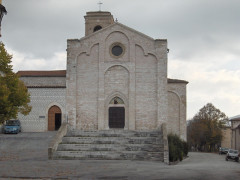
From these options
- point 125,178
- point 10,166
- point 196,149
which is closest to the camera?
point 125,178

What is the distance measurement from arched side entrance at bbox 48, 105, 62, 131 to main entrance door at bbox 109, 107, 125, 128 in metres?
7.30

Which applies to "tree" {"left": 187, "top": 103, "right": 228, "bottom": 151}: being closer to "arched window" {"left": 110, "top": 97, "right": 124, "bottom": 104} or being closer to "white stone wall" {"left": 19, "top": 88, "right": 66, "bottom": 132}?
"white stone wall" {"left": 19, "top": 88, "right": 66, "bottom": 132}

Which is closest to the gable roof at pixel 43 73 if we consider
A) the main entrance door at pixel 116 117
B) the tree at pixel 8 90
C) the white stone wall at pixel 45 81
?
the white stone wall at pixel 45 81

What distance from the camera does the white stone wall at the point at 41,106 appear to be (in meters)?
37.0

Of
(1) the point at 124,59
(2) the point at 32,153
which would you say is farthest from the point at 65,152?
(1) the point at 124,59

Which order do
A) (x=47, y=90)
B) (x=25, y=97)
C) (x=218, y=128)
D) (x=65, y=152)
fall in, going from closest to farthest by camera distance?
(x=65, y=152) → (x=25, y=97) → (x=47, y=90) → (x=218, y=128)

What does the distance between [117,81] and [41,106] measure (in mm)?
9464

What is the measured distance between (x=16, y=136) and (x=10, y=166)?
43.0 feet

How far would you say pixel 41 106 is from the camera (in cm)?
3722

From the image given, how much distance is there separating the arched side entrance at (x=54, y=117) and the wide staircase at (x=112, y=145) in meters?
7.03

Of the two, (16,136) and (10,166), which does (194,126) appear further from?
(10,166)

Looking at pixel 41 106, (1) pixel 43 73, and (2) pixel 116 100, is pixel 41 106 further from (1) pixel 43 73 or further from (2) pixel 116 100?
(2) pixel 116 100

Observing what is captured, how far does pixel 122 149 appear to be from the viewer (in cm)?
2623

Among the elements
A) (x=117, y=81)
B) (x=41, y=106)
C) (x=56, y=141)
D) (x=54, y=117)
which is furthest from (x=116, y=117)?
(x=41, y=106)
